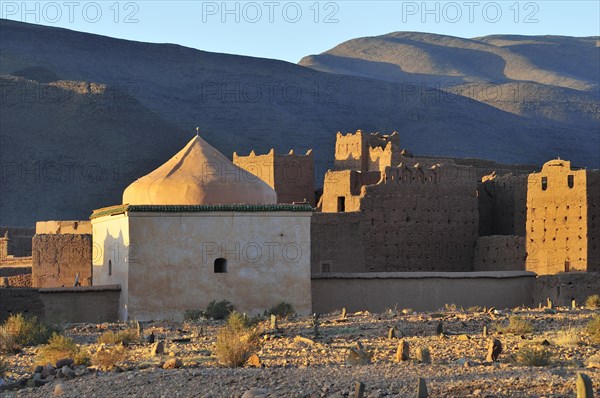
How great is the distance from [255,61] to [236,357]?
9267 centimetres

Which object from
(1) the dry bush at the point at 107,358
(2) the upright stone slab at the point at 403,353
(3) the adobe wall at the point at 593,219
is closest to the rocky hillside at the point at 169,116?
(3) the adobe wall at the point at 593,219

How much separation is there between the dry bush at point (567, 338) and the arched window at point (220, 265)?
9.16m

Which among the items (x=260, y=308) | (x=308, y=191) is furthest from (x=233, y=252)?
(x=308, y=191)

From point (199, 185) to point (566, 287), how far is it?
819 centimetres

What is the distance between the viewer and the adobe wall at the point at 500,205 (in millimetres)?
36438

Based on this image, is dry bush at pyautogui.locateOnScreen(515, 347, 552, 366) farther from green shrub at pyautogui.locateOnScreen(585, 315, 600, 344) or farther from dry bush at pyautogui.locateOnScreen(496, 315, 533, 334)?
dry bush at pyautogui.locateOnScreen(496, 315, 533, 334)

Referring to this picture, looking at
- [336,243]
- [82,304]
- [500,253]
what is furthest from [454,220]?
[82,304]

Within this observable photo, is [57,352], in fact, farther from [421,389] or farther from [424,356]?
[421,389]

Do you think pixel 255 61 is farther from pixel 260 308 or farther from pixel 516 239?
pixel 260 308

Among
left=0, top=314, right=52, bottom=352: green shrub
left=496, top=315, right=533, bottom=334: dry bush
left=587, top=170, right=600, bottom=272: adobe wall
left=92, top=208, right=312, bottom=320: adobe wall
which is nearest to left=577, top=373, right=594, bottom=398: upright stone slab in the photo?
left=496, top=315, right=533, bottom=334: dry bush

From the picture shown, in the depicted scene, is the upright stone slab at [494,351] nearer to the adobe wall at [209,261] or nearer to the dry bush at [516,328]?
the dry bush at [516,328]

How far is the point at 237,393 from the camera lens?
40.9 feet

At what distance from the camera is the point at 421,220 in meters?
34.6

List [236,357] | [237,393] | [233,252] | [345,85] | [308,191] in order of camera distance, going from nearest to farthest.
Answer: [237,393], [236,357], [233,252], [308,191], [345,85]
